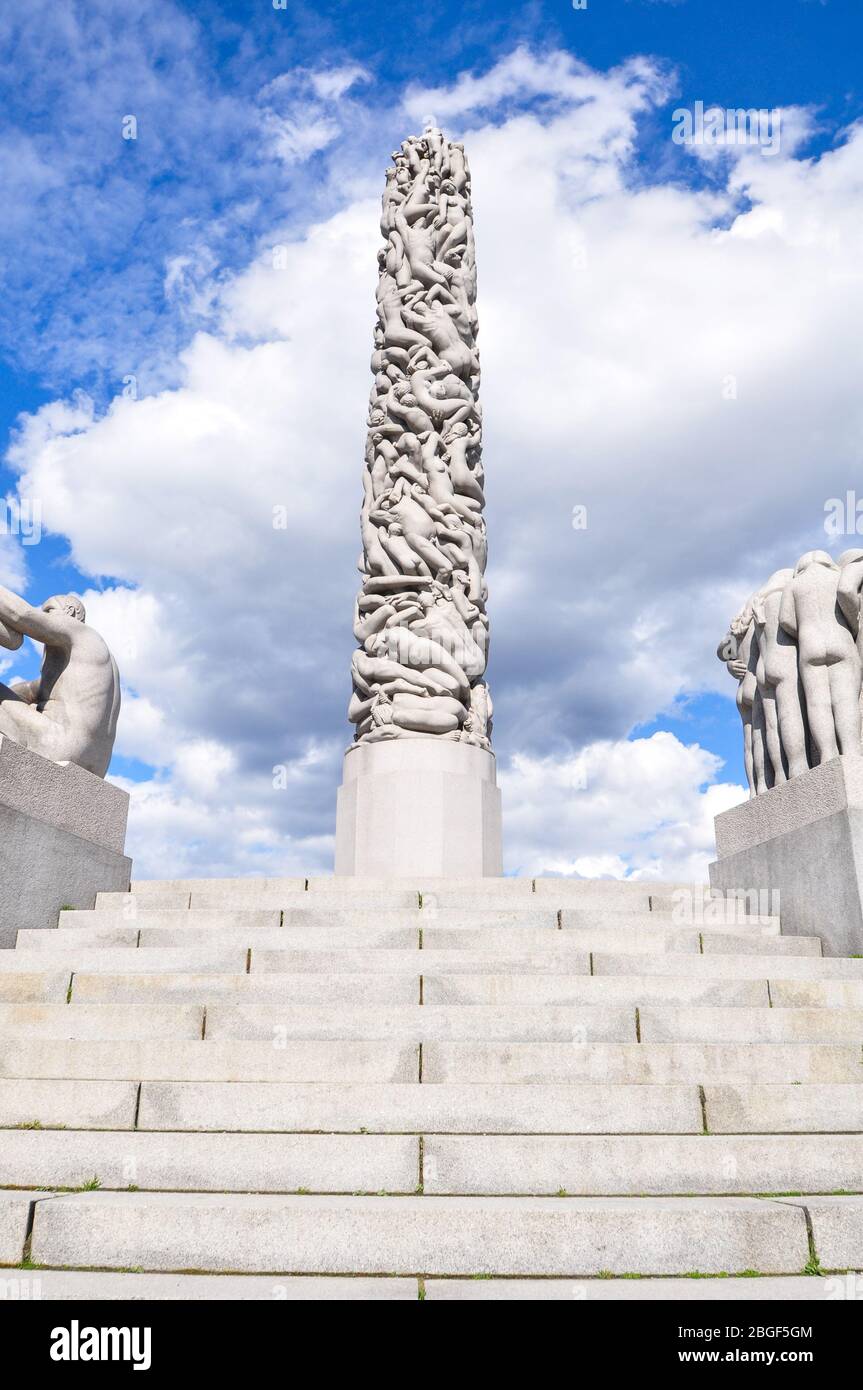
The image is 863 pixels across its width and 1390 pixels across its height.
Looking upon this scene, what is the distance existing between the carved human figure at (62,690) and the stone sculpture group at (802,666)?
6.92m

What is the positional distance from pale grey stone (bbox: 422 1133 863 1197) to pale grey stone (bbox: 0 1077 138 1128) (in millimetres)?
1722

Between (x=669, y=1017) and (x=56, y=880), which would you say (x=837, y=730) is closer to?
(x=669, y=1017)

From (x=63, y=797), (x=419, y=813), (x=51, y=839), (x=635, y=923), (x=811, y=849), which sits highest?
(x=419, y=813)

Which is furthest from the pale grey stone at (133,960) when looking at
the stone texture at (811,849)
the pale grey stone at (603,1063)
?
the stone texture at (811,849)

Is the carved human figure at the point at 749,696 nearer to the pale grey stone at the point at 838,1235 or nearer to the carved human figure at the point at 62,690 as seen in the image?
the pale grey stone at the point at 838,1235

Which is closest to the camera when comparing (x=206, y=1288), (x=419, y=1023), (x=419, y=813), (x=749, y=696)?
(x=206, y=1288)

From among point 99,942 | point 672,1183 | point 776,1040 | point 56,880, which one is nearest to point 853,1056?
point 776,1040

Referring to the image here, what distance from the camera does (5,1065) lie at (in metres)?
5.44

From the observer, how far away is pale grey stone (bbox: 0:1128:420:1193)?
4453mm

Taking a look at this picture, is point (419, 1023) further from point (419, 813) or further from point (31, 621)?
point (419, 813)

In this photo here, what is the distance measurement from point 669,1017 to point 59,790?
6021mm

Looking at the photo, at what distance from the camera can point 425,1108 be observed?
16.1 feet

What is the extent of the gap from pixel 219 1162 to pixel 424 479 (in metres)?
11.2

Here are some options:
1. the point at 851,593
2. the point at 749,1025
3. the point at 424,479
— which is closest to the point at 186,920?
the point at 749,1025
